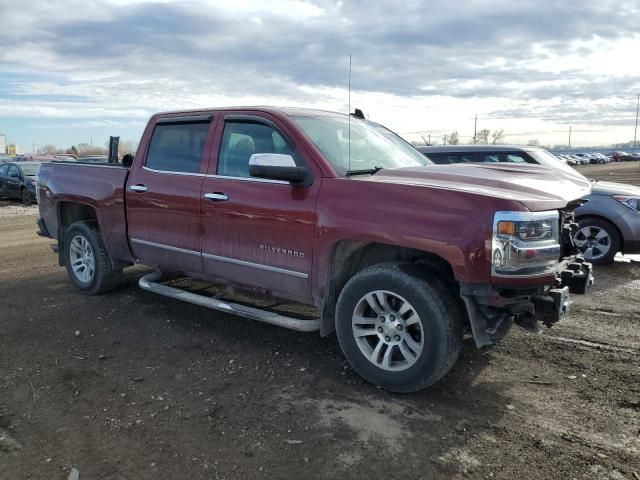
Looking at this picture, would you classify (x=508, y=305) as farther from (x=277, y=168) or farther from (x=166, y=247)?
(x=166, y=247)

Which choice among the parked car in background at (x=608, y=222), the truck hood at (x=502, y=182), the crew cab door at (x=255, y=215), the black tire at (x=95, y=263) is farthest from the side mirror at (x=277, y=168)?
the parked car in background at (x=608, y=222)

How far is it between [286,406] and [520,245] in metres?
1.83

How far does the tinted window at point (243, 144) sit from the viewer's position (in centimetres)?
438

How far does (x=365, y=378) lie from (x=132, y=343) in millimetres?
2219

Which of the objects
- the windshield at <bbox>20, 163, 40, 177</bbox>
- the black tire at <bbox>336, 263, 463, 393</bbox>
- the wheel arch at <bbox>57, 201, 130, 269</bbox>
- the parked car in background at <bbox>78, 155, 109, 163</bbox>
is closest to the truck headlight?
the black tire at <bbox>336, 263, 463, 393</bbox>

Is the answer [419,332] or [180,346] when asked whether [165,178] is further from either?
[419,332]

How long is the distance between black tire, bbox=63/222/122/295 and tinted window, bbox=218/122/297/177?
2.23 meters

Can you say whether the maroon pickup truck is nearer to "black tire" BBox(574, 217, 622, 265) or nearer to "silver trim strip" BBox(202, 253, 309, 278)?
"silver trim strip" BBox(202, 253, 309, 278)

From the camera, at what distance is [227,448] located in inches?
122

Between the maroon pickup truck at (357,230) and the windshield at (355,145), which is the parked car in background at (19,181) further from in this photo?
the windshield at (355,145)

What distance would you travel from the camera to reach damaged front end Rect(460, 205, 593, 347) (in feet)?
10.6

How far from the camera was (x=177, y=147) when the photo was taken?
5.12 meters

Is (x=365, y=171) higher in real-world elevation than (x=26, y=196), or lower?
higher

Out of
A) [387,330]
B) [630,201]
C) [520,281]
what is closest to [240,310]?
[387,330]
